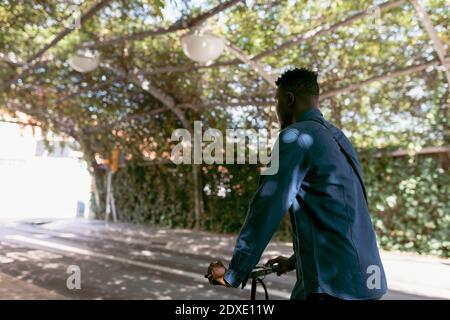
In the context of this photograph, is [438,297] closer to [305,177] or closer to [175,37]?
Result: [305,177]

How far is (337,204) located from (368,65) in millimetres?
9107

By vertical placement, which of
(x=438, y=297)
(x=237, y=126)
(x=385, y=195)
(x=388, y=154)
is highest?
(x=237, y=126)

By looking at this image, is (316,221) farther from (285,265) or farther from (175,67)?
(175,67)

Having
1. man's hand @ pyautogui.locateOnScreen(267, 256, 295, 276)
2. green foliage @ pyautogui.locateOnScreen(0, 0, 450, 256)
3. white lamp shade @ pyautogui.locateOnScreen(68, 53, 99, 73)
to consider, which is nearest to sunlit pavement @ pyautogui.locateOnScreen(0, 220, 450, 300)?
green foliage @ pyautogui.locateOnScreen(0, 0, 450, 256)

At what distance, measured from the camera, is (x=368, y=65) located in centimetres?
1004

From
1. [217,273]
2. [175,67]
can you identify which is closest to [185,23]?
[175,67]

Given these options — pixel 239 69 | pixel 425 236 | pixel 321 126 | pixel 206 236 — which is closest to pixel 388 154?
pixel 425 236

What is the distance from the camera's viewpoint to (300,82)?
206cm

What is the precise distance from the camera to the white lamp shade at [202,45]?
6762 millimetres

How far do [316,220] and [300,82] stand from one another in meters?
0.69

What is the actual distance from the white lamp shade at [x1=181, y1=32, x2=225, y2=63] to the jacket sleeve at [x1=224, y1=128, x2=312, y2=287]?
17.4 feet

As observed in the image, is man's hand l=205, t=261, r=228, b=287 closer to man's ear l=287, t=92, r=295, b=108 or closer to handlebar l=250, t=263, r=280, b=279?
handlebar l=250, t=263, r=280, b=279

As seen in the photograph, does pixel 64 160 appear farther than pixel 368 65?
Yes

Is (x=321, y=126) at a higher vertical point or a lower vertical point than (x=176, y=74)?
lower
